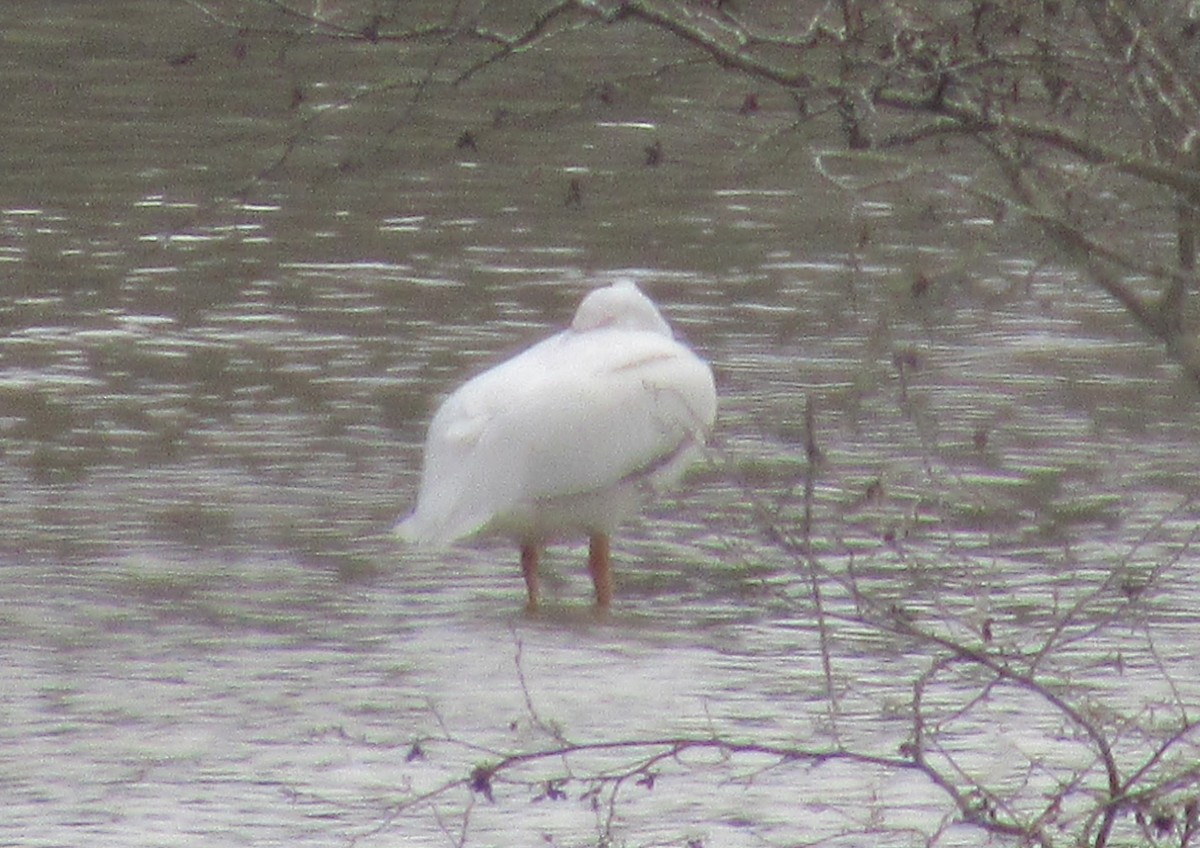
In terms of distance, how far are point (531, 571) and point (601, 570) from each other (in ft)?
0.62

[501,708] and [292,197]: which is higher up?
[292,197]

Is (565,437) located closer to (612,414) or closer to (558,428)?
(558,428)

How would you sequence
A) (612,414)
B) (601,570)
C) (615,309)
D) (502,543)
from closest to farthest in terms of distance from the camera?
1. (601,570)
2. (612,414)
3. (615,309)
4. (502,543)

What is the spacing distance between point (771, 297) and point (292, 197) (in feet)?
10.5

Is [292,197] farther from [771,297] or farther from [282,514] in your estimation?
[282,514]

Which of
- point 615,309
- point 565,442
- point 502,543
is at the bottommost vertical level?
point 502,543

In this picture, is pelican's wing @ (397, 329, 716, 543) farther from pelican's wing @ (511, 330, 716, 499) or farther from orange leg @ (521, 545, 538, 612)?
orange leg @ (521, 545, 538, 612)

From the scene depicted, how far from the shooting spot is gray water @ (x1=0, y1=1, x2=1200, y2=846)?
19.1ft

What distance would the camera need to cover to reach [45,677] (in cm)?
684

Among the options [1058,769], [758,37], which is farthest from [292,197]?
[758,37]

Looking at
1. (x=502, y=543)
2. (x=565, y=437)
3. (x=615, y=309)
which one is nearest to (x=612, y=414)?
(x=565, y=437)

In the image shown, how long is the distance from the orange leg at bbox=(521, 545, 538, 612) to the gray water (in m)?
0.06

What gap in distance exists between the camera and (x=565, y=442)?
7840mm

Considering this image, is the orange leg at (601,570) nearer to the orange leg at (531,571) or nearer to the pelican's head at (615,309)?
the orange leg at (531,571)
